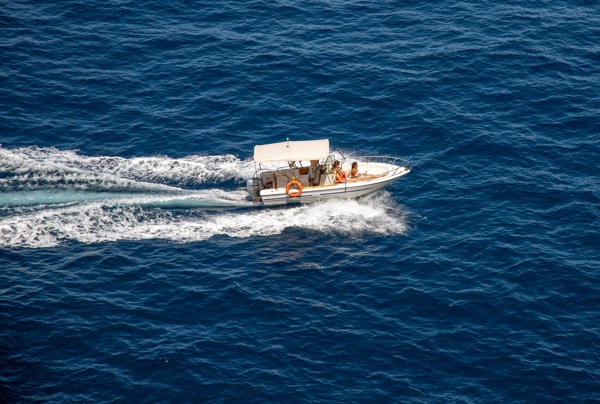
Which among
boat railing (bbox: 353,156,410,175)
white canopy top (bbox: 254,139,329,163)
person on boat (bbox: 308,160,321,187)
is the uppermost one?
white canopy top (bbox: 254,139,329,163)

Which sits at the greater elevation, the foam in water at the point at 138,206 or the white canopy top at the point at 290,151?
the white canopy top at the point at 290,151

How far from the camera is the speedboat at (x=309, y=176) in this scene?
7556 cm

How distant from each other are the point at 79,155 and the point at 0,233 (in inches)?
545

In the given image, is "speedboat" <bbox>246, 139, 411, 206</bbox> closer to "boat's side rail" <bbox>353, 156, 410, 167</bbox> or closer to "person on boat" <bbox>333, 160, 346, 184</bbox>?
"person on boat" <bbox>333, 160, 346, 184</bbox>

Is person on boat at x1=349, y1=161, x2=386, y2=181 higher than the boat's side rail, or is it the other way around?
the boat's side rail

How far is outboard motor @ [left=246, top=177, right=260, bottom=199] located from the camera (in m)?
76.4

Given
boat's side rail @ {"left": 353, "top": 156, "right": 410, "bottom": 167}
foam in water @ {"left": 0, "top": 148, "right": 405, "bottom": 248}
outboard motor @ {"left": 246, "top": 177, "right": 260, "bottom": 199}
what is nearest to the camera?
foam in water @ {"left": 0, "top": 148, "right": 405, "bottom": 248}

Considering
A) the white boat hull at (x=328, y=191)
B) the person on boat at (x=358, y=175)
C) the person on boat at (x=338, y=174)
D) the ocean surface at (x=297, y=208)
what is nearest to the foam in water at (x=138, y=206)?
the ocean surface at (x=297, y=208)

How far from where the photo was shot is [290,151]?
75.6 metres

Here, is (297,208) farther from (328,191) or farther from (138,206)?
(138,206)

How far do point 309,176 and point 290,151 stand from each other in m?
3.76

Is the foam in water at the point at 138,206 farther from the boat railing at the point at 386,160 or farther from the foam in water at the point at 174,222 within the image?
the boat railing at the point at 386,160

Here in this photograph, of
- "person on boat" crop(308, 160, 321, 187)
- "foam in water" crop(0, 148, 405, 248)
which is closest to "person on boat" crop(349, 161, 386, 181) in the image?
"foam in water" crop(0, 148, 405, 248)

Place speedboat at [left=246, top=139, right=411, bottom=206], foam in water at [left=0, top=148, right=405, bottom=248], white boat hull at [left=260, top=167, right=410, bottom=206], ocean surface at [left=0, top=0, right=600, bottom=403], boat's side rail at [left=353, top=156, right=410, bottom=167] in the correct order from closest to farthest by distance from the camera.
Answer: ocean surface at [left=0, top=0, right=600, bottom=403] < foam in water at [left=0, top=148, right=405, bottom=248] < speedboat at [left=246, top=139, right=411, bottom=206] < white boat hull at [left=260, top=167, right=410, bottom=206] < boat's side rail at [left=353, top=156, right=410, bottom=167]
